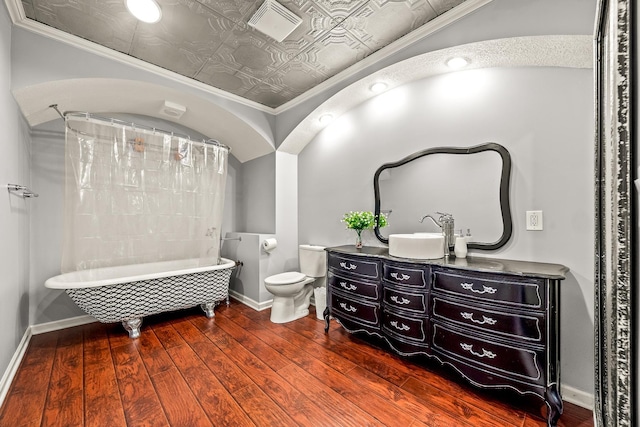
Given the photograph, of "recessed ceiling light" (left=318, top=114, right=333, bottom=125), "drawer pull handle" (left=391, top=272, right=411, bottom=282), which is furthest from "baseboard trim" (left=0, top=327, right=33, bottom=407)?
"recessed ceiling light" (left=318, top=114, right=333, bottom=125)

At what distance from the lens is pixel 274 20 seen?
6.51ft

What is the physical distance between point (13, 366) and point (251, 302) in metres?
1.96

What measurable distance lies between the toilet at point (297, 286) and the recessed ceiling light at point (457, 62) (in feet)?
6.58

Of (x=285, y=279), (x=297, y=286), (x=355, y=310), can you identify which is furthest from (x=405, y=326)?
(x=285, y=279)

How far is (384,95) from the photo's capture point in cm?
280

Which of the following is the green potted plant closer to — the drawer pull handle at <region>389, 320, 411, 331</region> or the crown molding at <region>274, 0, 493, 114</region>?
the drawer pull handle at <region>389, 320, 411, 331</region>

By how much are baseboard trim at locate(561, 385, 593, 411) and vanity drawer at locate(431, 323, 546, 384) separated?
51 centimetres

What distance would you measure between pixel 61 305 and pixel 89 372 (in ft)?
4.14

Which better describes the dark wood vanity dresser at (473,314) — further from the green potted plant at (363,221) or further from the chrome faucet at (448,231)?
the green potted plant at (363,221)

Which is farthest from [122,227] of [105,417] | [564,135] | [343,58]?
[564,135]

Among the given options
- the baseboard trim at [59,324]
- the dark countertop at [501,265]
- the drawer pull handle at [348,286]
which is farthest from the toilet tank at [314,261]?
the baseboard trim at [59,324]

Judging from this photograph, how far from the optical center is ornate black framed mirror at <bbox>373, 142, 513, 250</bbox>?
80.0 inches

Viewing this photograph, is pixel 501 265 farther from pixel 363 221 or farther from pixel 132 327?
pixel 132 327

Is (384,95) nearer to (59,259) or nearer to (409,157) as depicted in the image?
(409,157)
